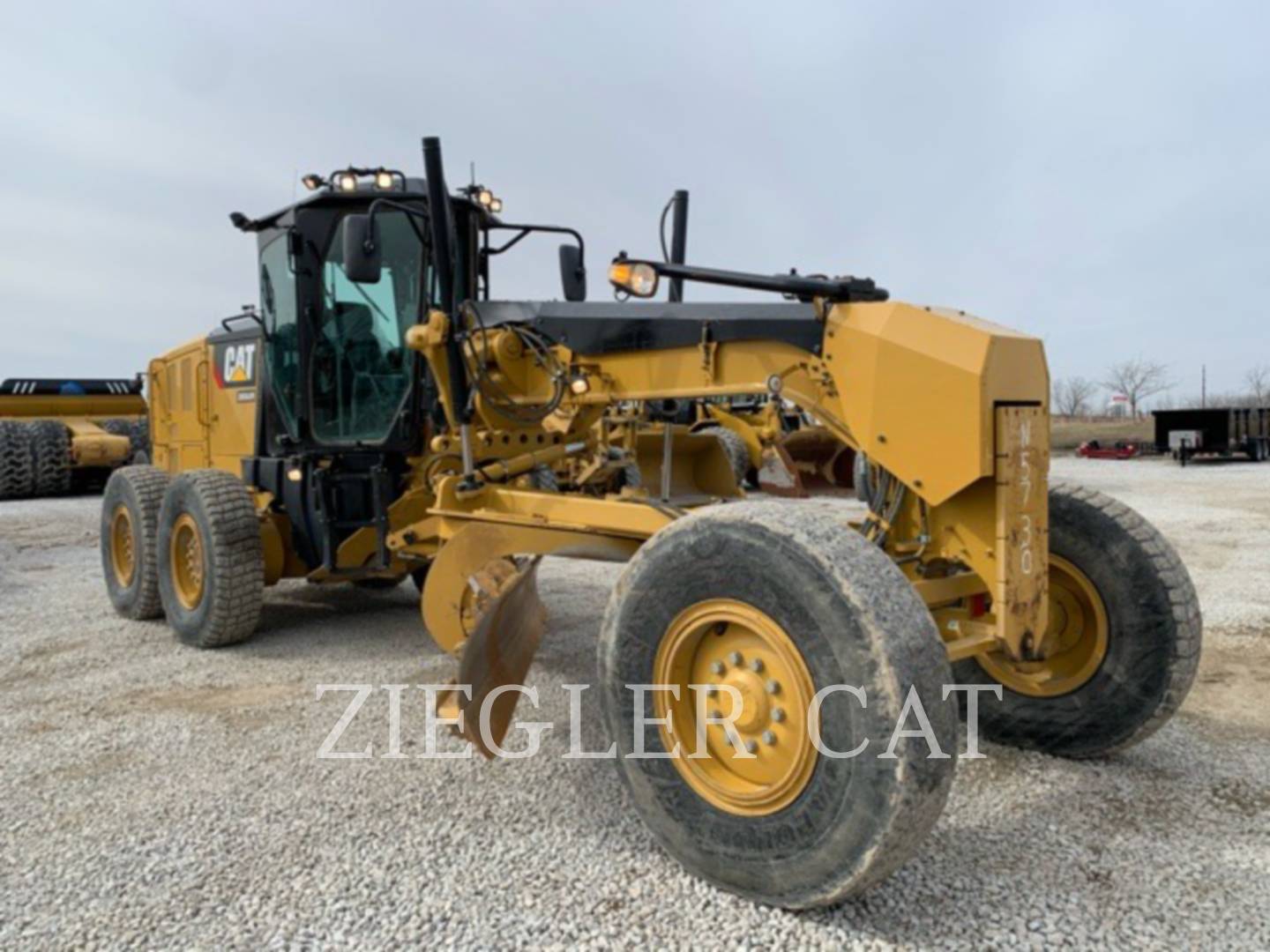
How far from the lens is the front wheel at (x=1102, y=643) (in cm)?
347

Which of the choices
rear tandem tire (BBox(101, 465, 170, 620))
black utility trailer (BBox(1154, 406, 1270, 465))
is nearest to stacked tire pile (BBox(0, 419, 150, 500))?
rear tandem tire (BBox(101, 465, 170, 620))

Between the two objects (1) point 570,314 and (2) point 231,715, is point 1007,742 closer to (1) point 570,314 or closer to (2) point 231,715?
(1) point 570,314

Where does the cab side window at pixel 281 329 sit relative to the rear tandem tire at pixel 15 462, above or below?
above

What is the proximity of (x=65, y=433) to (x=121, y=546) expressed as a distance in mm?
11767

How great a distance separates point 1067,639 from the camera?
3.74 meters

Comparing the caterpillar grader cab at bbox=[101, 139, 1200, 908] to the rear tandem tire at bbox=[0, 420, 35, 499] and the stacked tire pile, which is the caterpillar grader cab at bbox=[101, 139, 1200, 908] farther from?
the rear tandem tire at bbox=[0, 420, 35, 499]

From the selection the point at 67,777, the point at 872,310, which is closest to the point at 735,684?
the point at 872,310

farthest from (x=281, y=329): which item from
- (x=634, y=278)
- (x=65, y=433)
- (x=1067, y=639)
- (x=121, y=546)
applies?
(x=65, y=433)

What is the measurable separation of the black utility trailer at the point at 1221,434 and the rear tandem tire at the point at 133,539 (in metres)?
23.8

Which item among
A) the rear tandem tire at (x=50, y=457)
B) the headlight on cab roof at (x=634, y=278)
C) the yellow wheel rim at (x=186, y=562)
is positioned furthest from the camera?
the rear tandem tire at (x=50, y=457)

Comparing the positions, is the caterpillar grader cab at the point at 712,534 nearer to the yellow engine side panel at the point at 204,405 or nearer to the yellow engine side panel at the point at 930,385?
the yellow engine side panel at the point at 930,385

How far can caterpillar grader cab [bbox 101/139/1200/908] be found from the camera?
2.51 m

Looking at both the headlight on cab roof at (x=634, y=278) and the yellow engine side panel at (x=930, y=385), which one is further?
the headlight on cab roof at (x=634, y=278)

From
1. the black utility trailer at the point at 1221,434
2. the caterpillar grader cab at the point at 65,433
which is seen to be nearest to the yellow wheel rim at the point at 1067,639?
the caterpillar grader cab at the point at 65,433
